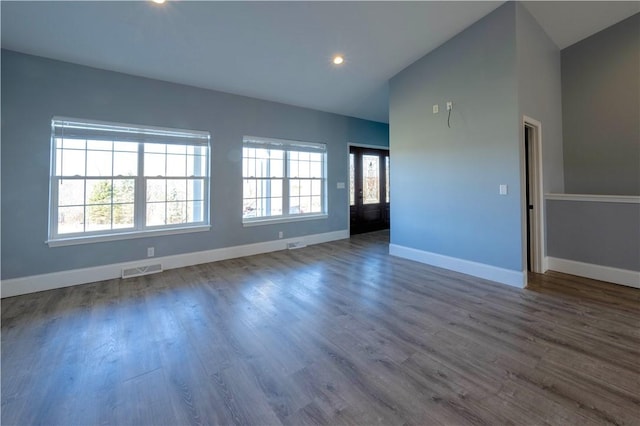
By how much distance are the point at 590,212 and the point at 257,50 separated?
481 cm

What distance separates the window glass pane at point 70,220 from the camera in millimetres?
3432

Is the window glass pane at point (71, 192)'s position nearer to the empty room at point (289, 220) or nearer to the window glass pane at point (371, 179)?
the empty room at point (289, 220)

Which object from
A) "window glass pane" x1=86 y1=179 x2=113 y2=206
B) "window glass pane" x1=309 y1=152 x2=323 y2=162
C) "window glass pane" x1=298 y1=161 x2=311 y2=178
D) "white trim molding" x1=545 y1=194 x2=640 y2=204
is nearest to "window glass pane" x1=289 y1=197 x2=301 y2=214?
"window glass pane" x1=298 y1=161 x2=311 y2=178

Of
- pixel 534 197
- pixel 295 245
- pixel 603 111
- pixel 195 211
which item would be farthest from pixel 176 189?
pixel 603 111

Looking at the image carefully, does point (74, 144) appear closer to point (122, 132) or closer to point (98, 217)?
point (122, 132)

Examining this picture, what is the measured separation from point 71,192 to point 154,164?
1.02 metres

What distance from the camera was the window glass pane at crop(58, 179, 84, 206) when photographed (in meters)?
3.41

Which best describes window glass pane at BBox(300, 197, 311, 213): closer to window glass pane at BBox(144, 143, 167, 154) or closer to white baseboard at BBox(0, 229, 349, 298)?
white baseboard at BBox(0, 229, 349, 298)

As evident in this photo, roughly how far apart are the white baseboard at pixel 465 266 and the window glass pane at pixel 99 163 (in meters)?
4.48

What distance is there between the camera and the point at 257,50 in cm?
354

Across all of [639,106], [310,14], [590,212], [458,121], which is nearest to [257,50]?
[310,14]

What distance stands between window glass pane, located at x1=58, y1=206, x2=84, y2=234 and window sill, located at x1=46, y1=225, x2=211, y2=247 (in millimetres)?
134

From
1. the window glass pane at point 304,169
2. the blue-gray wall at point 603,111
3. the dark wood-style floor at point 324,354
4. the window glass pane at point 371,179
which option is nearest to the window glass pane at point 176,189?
the dark wood-style floor at point 324,354

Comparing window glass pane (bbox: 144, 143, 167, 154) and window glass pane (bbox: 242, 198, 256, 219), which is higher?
window glass pane (bbox: 144, 143, 167, 154)
